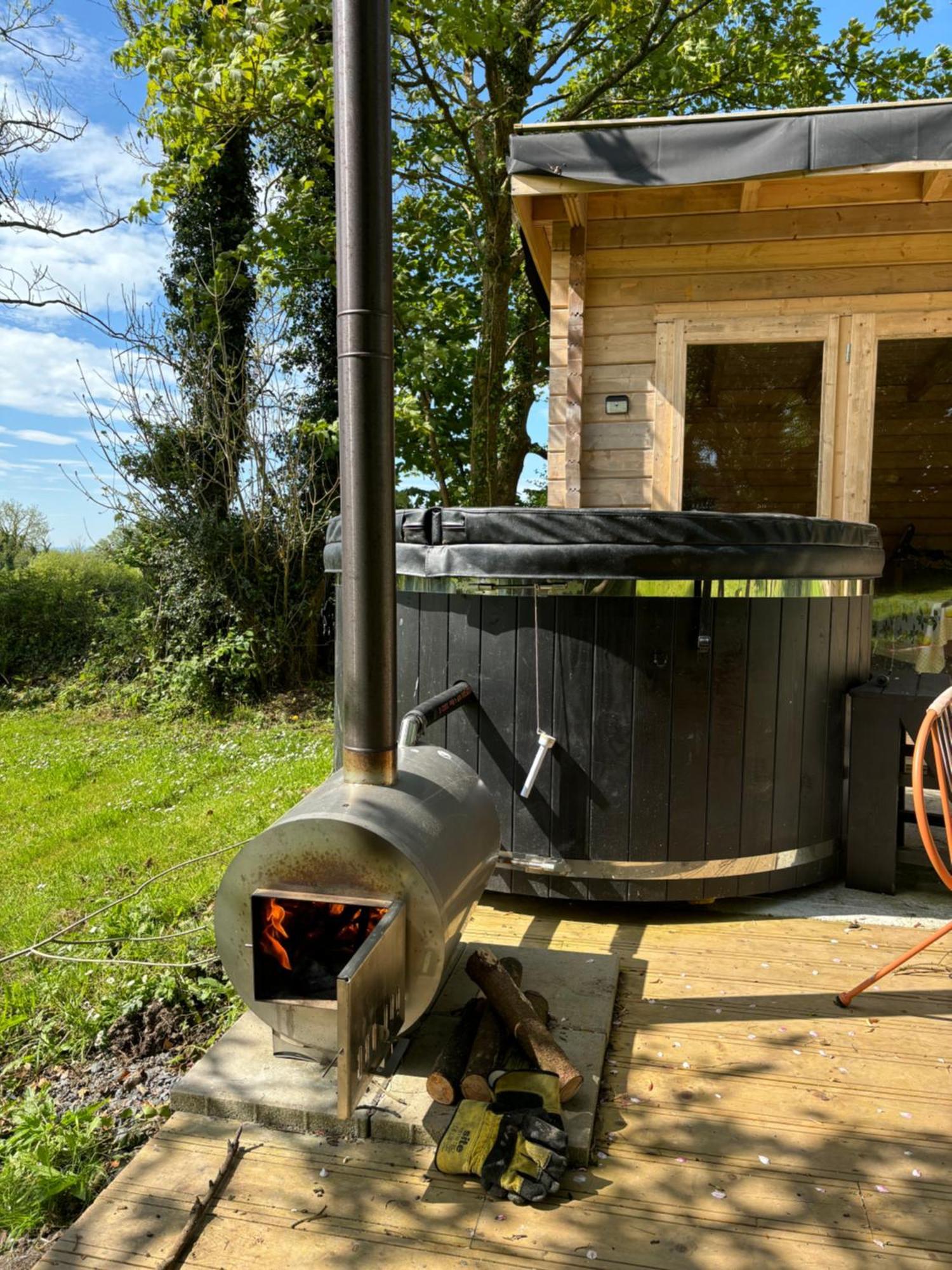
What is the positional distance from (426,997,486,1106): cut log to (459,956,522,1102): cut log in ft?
0.05

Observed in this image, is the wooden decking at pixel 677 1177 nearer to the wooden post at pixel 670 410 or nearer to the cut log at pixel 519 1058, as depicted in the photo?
the cut log at pixel 519 1058

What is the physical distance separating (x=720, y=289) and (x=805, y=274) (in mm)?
446

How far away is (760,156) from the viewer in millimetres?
3998

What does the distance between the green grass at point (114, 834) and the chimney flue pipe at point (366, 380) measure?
1222 millimetres

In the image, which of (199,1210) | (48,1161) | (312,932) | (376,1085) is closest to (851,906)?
(376,1085)

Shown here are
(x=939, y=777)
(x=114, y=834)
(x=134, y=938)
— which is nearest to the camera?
(x=939, y=777)

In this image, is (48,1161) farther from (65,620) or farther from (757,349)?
(65,620)

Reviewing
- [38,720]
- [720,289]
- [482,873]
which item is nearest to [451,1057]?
[482,873]

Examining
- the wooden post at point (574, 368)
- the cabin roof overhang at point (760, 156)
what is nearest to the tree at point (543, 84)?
the wooden post at point (574, 368)

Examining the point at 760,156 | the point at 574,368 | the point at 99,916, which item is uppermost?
the point at 760,156

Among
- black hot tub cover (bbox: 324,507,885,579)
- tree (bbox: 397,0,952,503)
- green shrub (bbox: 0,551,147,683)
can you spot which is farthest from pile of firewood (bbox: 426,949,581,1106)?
green shrub (bbox: 0,551,147,683)

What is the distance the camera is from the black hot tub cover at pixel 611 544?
284 centimetres

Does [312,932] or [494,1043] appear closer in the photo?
[312,932]

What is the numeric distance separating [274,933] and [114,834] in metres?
3.07
